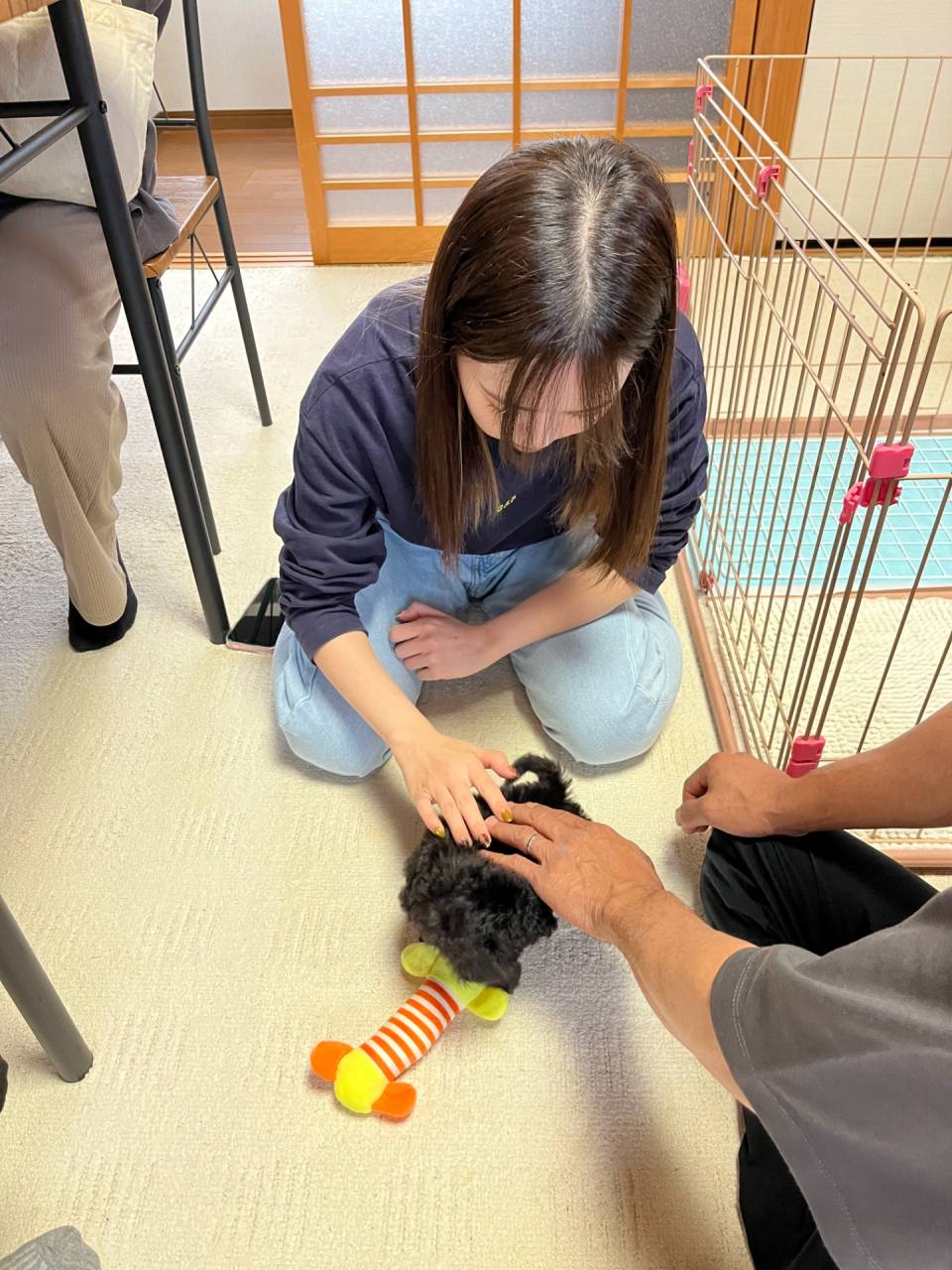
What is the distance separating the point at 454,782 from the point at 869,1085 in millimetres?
481

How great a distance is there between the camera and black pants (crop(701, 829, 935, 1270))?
2.26 ft

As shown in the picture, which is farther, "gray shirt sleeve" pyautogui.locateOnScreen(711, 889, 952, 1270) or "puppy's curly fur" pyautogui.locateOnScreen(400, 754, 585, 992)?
"puppy's curly fur" pyautogui.locateOnScreen(400, 754, 585, 992)

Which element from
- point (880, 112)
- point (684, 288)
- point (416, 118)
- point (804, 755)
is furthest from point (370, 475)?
point (880, 112)

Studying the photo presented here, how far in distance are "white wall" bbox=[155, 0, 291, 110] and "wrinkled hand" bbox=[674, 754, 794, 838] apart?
3.11 m

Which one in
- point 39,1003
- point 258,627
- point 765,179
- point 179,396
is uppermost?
point 765,179

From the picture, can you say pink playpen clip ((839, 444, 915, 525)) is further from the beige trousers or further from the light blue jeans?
the beige trousers

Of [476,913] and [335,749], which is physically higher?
[476,913]

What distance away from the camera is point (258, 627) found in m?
1.36

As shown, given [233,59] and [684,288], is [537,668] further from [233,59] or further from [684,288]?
[233,59]

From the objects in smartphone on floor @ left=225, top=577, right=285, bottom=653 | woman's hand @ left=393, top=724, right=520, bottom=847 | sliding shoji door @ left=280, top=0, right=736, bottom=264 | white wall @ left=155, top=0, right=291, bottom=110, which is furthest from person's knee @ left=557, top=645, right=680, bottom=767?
white wall @ left=155, top=0, right=291, bottom=110

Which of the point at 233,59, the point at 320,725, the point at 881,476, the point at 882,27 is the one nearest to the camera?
the point at 881,476

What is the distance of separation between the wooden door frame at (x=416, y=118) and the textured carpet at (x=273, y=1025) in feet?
4.70

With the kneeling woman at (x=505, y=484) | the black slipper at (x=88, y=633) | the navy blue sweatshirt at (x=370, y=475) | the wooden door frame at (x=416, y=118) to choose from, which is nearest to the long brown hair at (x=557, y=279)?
the kneeling woman at (x=505, y=484)

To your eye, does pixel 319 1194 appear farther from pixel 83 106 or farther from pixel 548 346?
pixel 83 106
